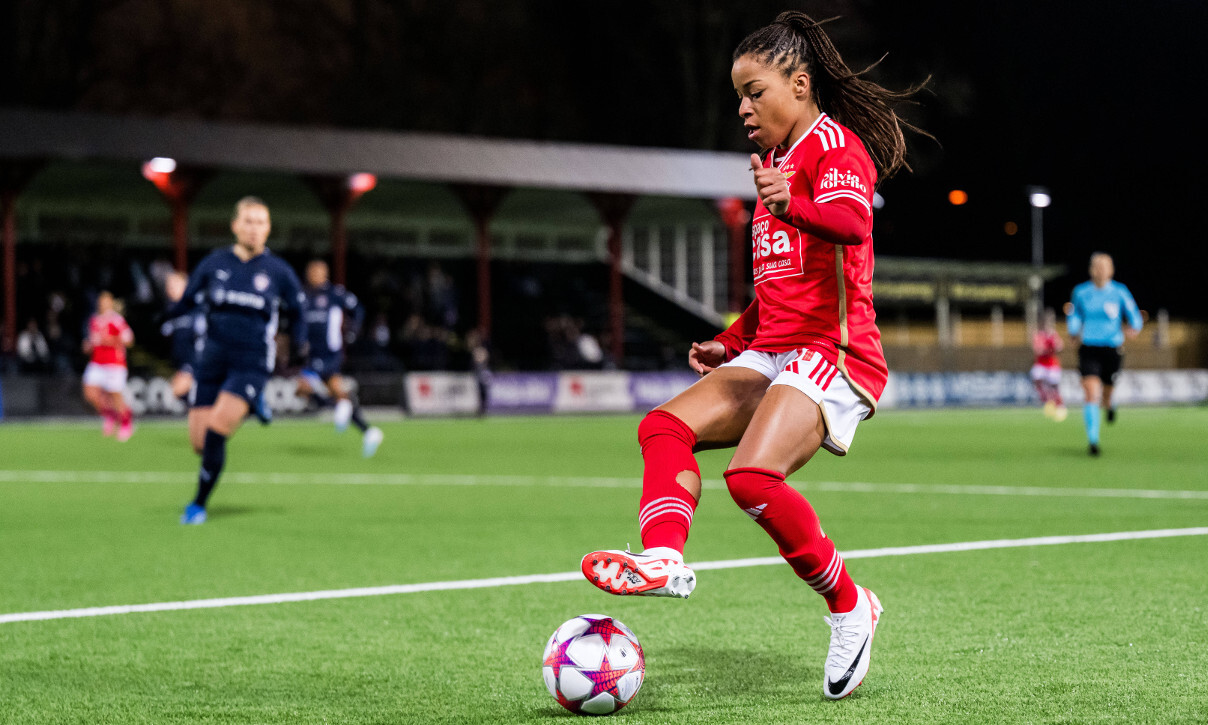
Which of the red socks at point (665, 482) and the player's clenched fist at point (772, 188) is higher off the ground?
the player's clenched fist at point (772, 188)

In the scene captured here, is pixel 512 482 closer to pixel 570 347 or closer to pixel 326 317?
pixel 326 317

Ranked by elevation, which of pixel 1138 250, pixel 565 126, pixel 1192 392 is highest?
pixel 565 126

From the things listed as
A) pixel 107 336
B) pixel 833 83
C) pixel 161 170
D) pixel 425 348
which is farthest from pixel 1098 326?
pixel 161 170

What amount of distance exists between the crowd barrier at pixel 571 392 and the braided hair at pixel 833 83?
24581 mm

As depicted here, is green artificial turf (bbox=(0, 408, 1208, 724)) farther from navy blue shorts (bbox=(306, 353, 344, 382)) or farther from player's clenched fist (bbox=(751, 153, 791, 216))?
navy blue shorts (bbox=(306, 353, 344, 382))

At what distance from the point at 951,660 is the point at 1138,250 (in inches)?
2479

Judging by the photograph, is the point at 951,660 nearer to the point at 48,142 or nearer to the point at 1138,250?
the point at 48,142

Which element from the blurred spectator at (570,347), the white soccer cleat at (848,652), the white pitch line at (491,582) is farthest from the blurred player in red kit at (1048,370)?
the white soccer cleat at (848,652)

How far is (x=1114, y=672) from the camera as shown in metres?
4.52

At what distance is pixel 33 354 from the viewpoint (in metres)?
30.6

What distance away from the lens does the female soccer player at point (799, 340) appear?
413 cm

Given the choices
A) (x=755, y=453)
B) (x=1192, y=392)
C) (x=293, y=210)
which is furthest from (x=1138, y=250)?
(x=755, y=453)

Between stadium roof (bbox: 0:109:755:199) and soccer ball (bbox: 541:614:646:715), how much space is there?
87.6 ft

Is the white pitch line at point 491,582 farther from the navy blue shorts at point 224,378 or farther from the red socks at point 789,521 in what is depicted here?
the navy blue shorts at point 224,378
